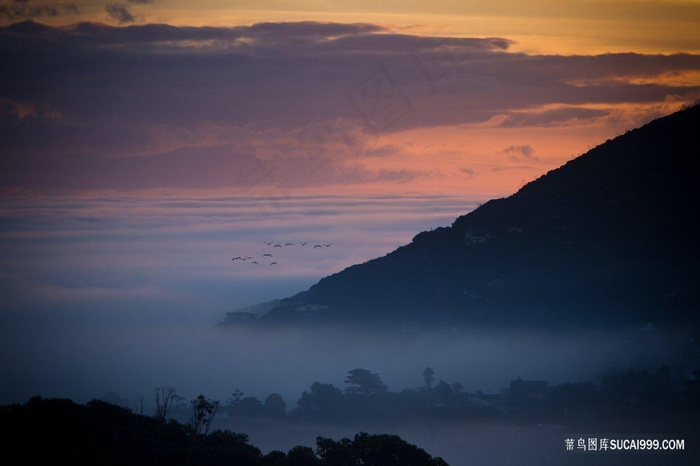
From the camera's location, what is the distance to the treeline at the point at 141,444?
57.5 metres

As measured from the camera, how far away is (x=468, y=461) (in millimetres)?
93938

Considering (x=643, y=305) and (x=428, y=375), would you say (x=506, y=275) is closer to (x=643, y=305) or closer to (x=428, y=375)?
(x=643, y=305)

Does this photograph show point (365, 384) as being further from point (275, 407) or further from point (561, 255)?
point (561, 255)

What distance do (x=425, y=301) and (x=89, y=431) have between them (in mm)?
103651

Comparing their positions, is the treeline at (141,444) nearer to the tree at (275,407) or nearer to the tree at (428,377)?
the tree at (275,407)

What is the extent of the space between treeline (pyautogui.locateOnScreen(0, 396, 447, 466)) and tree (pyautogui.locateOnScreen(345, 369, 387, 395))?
6130 centimetres

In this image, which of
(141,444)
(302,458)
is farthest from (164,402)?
(302,458)

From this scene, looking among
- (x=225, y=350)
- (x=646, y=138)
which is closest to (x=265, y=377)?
(x=225, y=350)

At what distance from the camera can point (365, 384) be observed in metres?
127

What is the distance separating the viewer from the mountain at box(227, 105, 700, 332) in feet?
475

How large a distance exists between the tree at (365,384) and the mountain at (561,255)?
28.0m

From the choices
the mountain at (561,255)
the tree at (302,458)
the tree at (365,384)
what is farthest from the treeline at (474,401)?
the tree at (302,458)

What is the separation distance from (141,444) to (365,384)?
69.1 meters

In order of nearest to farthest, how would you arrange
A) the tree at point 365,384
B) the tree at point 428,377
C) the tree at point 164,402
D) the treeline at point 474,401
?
the tree at point 164,402 < the treeline at point 474,401 < the tree at point 428,377 < the tree at point 365,384
